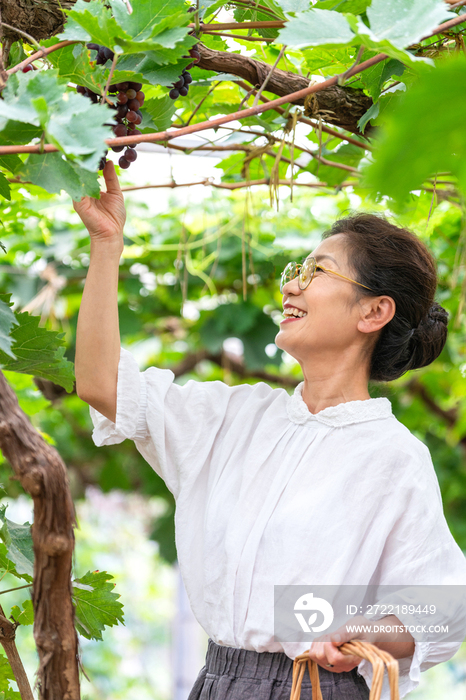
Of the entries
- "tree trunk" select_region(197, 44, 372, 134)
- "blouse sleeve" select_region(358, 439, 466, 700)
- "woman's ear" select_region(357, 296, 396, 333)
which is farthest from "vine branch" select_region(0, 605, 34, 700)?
"tree trunk" select_region(197, 44, 372, 134)

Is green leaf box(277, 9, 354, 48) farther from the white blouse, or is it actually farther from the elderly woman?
the white blouse

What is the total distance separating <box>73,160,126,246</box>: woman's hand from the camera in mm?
836

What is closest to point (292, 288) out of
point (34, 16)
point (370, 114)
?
point (370, 114)

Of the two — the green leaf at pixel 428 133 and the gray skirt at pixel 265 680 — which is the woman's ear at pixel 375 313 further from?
the green leaf at pixel 428 133

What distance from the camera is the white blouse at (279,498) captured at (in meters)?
0.87

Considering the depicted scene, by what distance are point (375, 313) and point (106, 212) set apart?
452 mm

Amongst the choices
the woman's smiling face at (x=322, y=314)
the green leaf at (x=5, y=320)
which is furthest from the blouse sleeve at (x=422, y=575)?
the green leaf at (x=5, y=320)

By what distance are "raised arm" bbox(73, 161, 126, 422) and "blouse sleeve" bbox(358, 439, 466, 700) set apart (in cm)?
43

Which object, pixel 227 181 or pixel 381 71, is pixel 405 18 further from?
pixel 227 181

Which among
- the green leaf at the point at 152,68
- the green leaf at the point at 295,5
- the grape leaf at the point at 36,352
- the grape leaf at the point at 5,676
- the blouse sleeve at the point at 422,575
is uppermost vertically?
the green leaf at the point at 295,5

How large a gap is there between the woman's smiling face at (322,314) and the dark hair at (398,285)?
0.08ft

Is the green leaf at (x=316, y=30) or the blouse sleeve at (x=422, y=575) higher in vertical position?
the green leaf at (x=316, y=30)

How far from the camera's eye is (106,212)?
86 centimetres

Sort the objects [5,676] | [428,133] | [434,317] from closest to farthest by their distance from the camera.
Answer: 1. [428,133]
2. [5,676]
3. [434,317]
